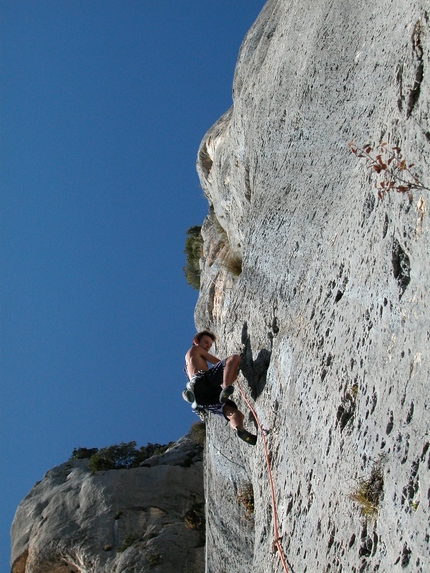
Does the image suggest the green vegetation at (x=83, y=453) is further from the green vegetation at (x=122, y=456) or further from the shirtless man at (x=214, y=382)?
the shirtless man at (x=214, y=382)

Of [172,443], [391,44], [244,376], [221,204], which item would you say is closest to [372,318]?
[391,44]

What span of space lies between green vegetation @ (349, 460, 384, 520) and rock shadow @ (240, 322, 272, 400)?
3.49m

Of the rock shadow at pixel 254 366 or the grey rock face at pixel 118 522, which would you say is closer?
the rock shadow at pixel 254 366

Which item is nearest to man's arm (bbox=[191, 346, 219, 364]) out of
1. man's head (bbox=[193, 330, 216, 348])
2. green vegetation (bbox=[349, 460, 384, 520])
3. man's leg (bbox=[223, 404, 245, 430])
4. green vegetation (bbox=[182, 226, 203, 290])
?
man's head (bbox=[193, 330, 216, 348])

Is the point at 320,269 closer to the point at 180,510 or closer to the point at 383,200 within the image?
the point at 383,200

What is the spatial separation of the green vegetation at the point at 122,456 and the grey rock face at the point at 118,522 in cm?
46

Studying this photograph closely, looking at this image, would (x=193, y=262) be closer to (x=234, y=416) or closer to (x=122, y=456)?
(x=122, y=456)

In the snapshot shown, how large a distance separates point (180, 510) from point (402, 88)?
12739 millimetres

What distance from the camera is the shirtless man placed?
8945 mm

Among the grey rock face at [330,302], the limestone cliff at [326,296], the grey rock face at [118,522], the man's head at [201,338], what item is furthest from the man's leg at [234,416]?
the grey rock face at [118,522]

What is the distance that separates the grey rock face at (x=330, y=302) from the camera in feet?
15.8

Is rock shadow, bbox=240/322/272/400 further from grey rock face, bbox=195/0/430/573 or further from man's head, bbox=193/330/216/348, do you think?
man's head, bbox=193/330/216/348

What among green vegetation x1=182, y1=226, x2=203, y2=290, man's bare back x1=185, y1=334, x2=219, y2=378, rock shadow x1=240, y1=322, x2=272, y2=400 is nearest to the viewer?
rock shadow x1=240, y1=322, x2=272, y2=400

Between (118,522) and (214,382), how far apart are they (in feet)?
24.2
